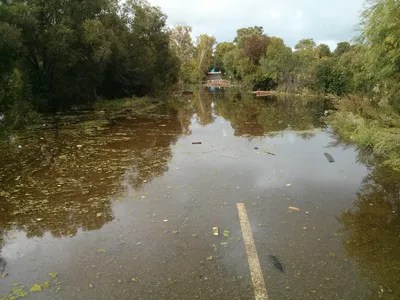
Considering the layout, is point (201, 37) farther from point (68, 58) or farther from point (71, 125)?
point (71, 125)

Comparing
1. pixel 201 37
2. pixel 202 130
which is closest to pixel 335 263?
pixel 202 130

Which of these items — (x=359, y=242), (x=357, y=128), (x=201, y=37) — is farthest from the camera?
(x=201, y=37)

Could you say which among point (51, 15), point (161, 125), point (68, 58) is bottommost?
point (161, 125)

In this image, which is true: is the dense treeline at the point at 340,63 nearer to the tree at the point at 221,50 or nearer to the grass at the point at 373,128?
the grass at the point at 373,128

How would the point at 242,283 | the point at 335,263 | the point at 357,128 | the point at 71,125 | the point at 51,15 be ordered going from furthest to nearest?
the point at 51,15 < the point at 71,125 < the point at 357,128 < the point at 335,263 < the point at 242,283

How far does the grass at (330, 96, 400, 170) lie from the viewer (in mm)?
8312

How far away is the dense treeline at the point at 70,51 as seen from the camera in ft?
49.8

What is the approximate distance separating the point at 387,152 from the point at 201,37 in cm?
7297

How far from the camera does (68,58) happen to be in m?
18.8

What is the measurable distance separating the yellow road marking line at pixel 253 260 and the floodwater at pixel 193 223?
72 millimetres

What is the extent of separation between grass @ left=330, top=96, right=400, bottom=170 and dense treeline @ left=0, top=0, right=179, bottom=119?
14.6m

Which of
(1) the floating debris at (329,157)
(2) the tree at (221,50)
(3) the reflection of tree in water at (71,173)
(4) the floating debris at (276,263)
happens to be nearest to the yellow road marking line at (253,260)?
(4) the floating debris at (276,263)

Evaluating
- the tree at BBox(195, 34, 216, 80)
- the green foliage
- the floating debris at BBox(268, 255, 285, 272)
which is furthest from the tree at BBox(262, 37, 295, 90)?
the floating debris at BBox(268, 255, 285, 272)

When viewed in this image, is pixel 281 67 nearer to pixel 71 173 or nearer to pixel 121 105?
pixel 121 105
